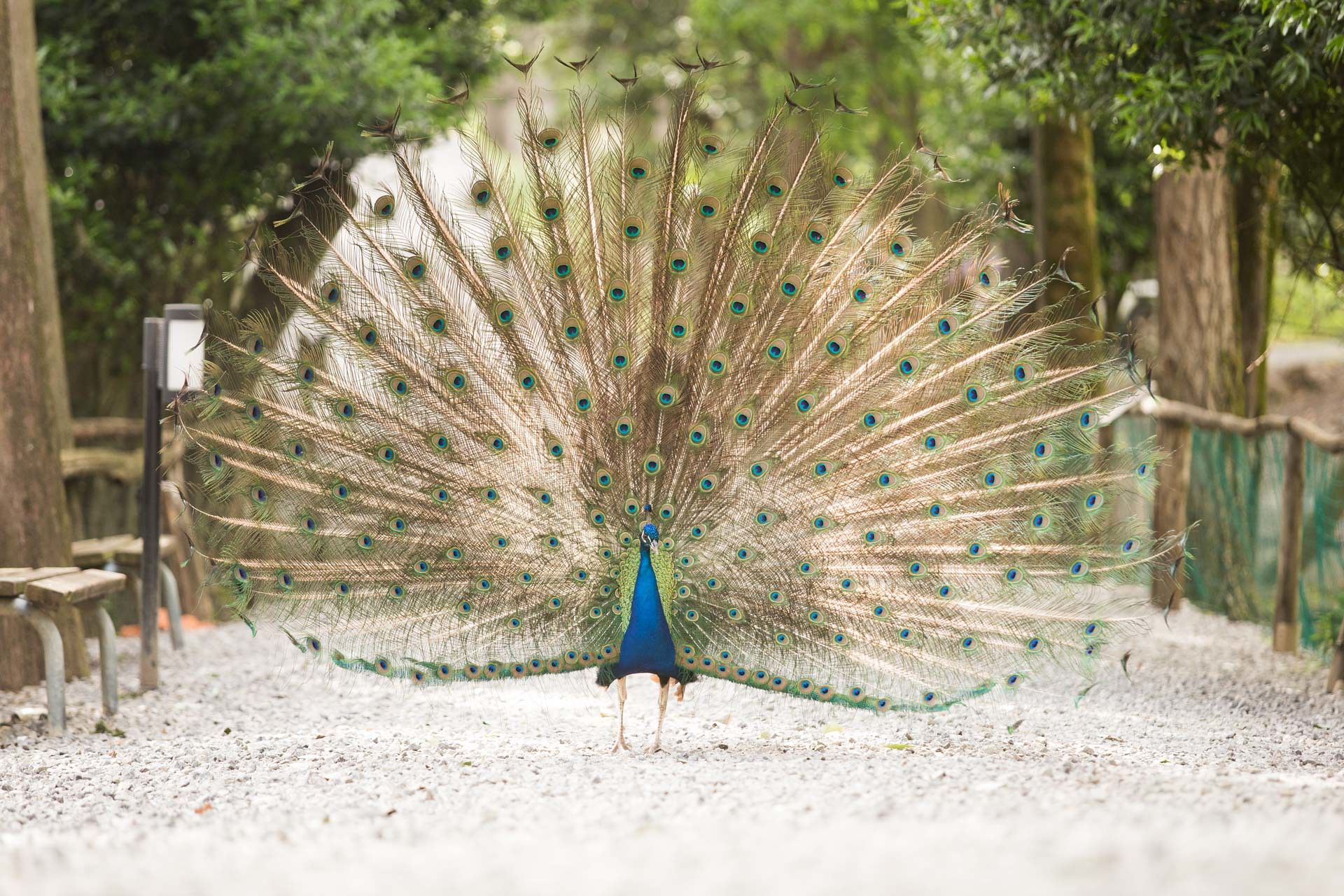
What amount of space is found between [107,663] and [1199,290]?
857 cm

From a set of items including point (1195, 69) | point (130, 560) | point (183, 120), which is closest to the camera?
point (1195, 69)

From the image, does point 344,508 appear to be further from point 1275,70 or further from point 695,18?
point 695,18

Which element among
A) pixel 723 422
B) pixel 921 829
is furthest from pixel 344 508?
pixel 921 829

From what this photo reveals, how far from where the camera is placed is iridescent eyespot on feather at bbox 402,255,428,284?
5.29m

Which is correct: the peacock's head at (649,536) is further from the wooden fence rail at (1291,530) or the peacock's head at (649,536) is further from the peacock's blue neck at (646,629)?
the wooden fence rail at (1291,530)

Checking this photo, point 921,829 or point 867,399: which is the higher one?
point 867,399

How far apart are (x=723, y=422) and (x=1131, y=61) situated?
3.44 meters

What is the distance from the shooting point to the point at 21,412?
23.7 ft

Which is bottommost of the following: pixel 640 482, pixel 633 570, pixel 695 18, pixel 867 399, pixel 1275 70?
pixel 633 570

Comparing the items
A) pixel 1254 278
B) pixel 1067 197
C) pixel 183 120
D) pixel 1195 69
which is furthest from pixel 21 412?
pixel 1254 278

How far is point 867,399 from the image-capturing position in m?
5.26

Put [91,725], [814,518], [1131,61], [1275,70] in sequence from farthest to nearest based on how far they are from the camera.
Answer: [1131,61] < [91,725] < [1275,70] < [814,518]

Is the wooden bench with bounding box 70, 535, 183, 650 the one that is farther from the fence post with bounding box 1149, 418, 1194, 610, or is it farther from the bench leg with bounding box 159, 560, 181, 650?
the fence post with bounding box 1149, 418, 1194, 610

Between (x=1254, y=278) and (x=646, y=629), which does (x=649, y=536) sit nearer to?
(x=646, y=629)
